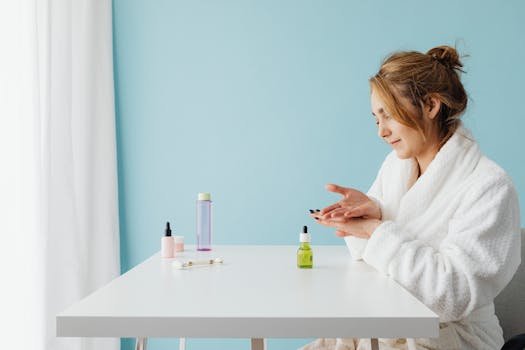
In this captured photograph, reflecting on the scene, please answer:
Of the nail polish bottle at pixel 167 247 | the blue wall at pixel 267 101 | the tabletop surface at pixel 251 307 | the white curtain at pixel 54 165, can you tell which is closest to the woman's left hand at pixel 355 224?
the tabletop surface at pixel 251 307

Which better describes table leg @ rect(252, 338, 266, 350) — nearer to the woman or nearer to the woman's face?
the woman

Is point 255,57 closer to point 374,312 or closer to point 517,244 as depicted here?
point 517,244

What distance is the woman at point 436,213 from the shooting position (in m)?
1.45

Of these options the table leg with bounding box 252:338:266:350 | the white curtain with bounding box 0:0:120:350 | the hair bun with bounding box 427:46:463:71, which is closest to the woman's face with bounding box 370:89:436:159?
the hair bun with bounding box 427:46:463:71

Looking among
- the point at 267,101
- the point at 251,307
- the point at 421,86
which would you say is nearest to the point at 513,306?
the point at 421,86

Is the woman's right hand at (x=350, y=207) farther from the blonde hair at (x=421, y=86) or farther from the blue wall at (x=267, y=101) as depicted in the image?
the blue wall at (x=267, y=101)

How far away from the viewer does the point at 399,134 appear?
5.84ft

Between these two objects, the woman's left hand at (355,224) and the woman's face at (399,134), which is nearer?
the woman's left hand at (355,224)

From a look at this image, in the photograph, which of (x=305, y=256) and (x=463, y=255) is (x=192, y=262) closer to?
(x=305, y=256)

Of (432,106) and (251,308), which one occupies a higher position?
(432,106)

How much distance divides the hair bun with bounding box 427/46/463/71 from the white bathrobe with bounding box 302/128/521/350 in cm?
18

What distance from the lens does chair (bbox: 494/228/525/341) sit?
183cm

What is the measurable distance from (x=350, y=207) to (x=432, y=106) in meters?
0.34

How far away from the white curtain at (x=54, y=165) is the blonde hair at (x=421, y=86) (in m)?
1.17
